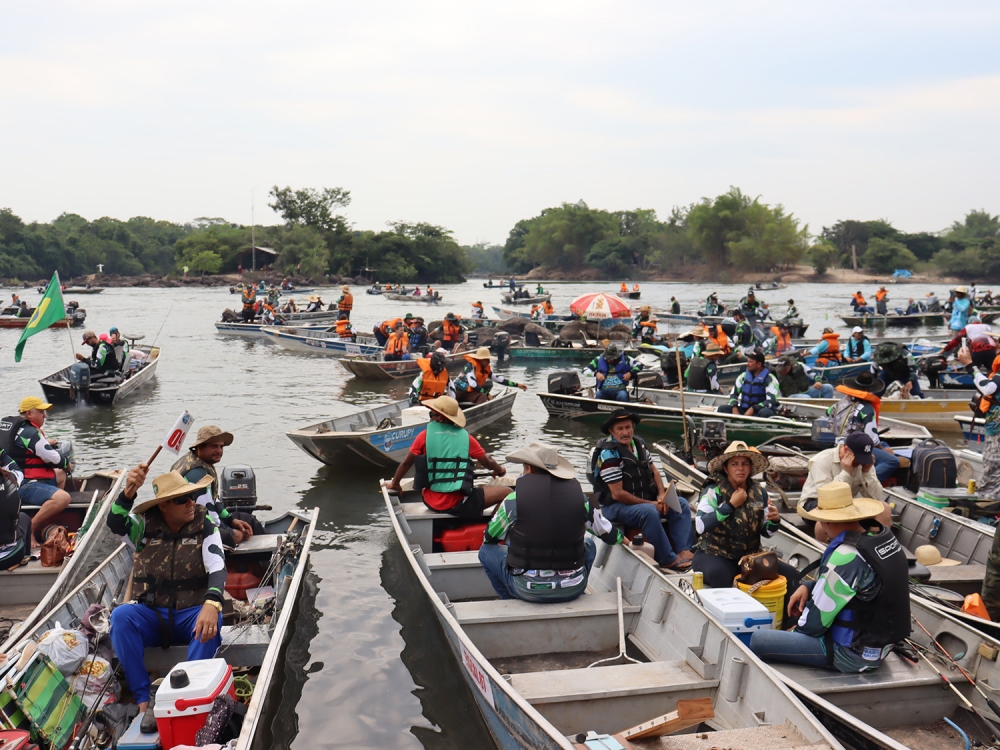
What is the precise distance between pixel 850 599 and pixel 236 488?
5839 millimetres

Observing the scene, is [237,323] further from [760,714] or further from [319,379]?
[760,714]

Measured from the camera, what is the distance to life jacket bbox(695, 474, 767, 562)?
6.30 metres

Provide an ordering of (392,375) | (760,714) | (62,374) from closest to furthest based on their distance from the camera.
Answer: (760,714) < (62,374) < (392,375)

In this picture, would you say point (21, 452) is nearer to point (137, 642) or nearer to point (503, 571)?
point (137, 642)

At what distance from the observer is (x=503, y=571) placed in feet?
21.3

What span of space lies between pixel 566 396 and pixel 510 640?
10340 mm

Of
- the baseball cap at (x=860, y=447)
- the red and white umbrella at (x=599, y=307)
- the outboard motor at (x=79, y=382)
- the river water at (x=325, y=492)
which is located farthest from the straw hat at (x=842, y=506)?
the red and white umbrella at (x=599, y=307)

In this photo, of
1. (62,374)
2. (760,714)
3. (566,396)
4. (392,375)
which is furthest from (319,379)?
(760,714)

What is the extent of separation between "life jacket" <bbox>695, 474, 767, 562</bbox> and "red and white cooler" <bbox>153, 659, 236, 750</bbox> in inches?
149

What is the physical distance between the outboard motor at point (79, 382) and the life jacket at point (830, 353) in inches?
685

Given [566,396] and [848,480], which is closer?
[848,480]

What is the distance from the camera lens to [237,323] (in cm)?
3534

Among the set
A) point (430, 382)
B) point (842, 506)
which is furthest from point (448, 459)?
point (430, 382)

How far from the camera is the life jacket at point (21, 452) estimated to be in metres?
8.62
